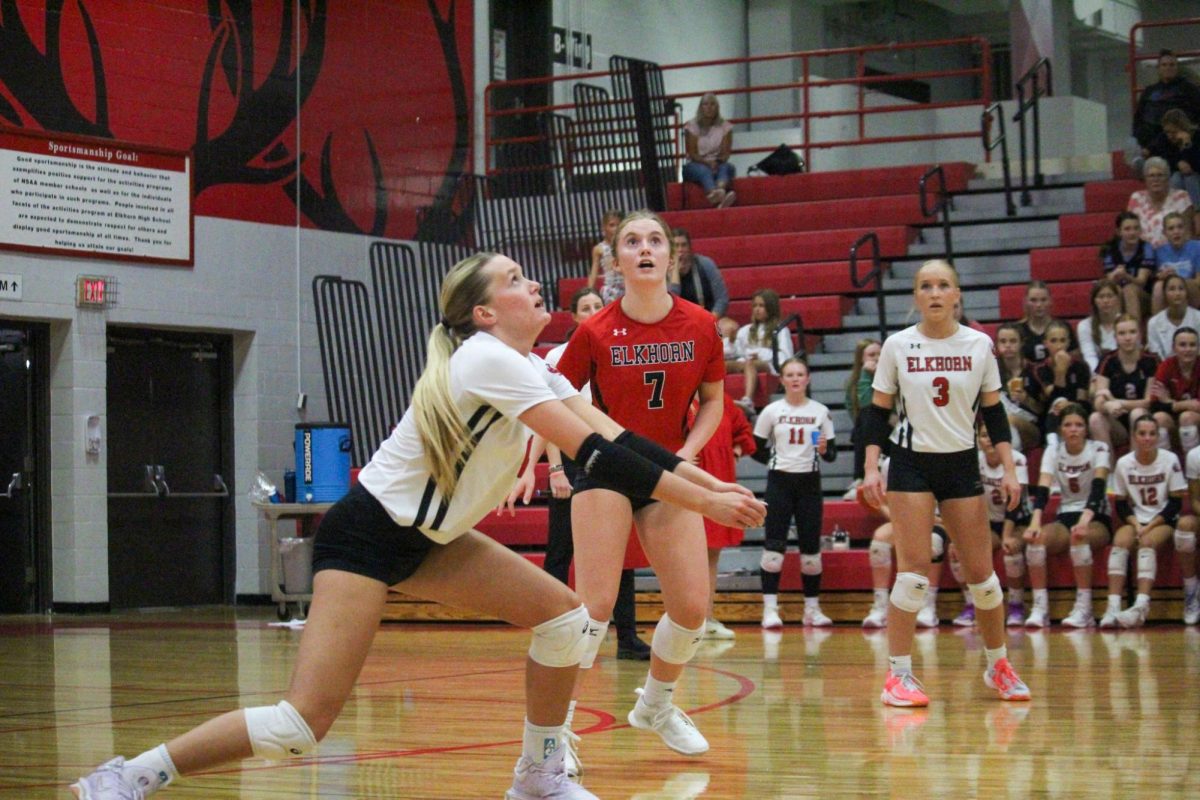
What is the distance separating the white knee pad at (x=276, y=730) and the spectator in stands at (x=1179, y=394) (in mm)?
8000

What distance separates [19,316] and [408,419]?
32.3 ft

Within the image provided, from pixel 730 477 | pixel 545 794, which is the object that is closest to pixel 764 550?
pixel 730 477

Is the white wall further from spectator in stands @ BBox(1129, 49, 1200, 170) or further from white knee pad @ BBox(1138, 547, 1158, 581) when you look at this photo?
white knee pad @ BBox(1138, 547, 1158, 581)

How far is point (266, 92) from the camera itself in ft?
48.5

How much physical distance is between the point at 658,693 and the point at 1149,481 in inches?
238

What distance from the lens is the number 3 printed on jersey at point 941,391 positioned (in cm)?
648

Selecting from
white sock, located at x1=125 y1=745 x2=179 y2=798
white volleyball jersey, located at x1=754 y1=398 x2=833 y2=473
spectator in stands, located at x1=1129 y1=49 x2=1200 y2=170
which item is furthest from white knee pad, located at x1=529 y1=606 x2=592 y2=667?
spectator in stands, located at x1=1129 y1=49 x2=1200 y2=170

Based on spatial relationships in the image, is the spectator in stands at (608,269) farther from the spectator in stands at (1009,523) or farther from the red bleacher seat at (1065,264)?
the red bleacher seat at (1065,264)

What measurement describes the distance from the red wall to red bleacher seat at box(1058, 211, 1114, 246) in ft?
20.8

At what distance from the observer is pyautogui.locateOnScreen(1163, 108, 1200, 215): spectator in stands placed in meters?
13.4

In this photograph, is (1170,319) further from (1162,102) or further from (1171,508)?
(1162,102)

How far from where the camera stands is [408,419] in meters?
3.98

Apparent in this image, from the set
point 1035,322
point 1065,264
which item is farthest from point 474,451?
point 1065,264

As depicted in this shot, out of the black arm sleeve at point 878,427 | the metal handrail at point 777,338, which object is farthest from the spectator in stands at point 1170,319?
the black arm sleeve at point 878,427
